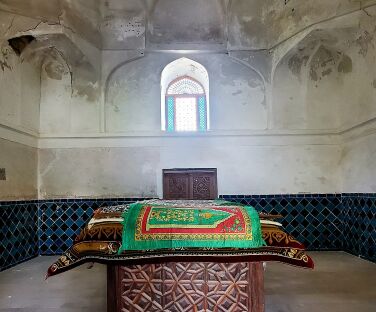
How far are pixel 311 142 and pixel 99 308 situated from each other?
5816 mm

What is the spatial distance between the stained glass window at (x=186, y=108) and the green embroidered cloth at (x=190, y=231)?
5177 millimetres

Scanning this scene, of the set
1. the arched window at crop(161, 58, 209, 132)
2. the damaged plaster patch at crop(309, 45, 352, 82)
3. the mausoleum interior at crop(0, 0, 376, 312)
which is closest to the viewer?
the mausoleum interior at crop(0, 0, 376, 312)

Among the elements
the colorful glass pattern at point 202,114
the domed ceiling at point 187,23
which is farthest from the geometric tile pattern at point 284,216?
the domed ceiling at point 187,23

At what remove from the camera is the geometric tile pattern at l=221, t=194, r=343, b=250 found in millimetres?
7930

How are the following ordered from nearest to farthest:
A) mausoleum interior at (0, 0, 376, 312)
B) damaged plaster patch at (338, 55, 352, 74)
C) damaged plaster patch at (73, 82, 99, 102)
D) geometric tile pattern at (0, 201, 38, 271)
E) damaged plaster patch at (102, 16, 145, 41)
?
1. geometric tile pattern at (0, 201, 38, 271)
2. mausoleum interior at (0, 0, 376, 312)
3. damaged plaster patch at (338, 55, 352, 74)
4. damaged plaster patch at (73, 82, 99, 102)
5. damaged plaster patch at (102, 16, 145, 41)

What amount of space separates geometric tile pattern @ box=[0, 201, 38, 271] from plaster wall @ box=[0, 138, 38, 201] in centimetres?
19

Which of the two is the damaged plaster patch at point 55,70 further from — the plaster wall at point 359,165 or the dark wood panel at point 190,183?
the plaster wall at point 359,165

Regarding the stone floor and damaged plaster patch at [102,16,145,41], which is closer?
the stone floor

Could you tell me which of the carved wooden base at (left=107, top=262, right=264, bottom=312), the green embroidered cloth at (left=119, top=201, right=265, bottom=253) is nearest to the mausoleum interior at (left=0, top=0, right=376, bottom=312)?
the carved wooden base at (left=107, top=262, right=264, bottom=312)

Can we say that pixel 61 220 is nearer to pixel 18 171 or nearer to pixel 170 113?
pixel 18 171

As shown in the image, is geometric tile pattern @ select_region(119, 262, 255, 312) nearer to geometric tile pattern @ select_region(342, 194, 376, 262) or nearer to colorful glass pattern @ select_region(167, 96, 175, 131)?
geometric tile pattern @ select_region(342, 194, 376, 262)

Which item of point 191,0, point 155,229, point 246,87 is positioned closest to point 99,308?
point 155,229

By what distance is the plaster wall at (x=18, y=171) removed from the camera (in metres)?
6.50

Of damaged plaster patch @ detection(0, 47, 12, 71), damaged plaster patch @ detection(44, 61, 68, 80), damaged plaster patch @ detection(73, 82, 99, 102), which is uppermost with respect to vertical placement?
damaged plaster patch @ detection(44, 61, 68, 80)
